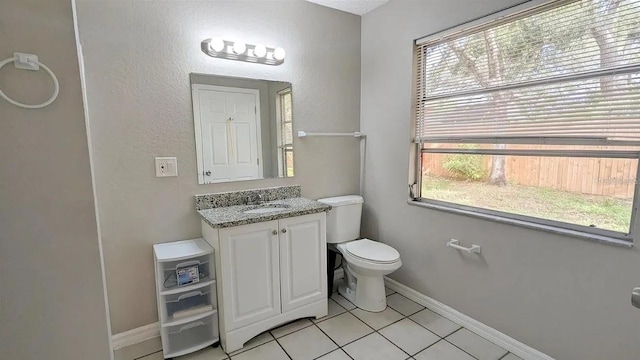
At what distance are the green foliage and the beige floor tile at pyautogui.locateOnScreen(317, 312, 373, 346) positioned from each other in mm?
1256

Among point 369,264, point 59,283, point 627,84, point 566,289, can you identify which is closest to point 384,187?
point 369,264

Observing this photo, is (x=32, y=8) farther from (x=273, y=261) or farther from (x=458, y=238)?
(x=458, y=238)

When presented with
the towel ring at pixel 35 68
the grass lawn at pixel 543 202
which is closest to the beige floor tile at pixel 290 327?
the grass lawn at pixel 543 202

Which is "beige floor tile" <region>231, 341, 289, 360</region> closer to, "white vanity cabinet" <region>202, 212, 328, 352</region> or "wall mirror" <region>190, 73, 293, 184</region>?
"white vanity cabinet" <region>202, 212, 328, 352</region>

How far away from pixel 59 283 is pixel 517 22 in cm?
257

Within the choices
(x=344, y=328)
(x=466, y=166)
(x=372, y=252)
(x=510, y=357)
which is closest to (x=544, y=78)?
(x=466, y=166)

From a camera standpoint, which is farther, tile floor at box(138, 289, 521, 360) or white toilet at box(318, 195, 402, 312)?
white toilet at box(318, 195, 402, 312)

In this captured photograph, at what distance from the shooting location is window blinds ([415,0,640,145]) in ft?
4.58

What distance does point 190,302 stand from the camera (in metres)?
1.93

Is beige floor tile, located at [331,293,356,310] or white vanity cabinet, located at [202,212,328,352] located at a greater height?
white vanity cabinet, located at [202,212,328,352]

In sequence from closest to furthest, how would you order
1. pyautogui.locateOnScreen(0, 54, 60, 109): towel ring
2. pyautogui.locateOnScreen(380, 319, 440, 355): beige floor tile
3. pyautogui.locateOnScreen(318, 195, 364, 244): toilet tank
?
pyautogui.locateOnScreen(0, 54, 60, 109): towel ring, pyautogui.locateOnScreen(380, 319, 440, 355): beige floor tile, pyautogui.locateOnScreen(318, 195, 364, 244): toilet tank

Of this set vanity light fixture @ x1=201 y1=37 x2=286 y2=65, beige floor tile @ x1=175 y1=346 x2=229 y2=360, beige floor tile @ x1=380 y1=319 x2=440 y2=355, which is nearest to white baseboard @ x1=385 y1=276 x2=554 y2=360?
beige floor tile @ x1=380 y1=319 x2=440 y2=355

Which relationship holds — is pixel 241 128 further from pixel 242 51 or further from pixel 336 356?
pixel 336 356

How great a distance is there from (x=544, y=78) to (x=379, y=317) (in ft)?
6.05
